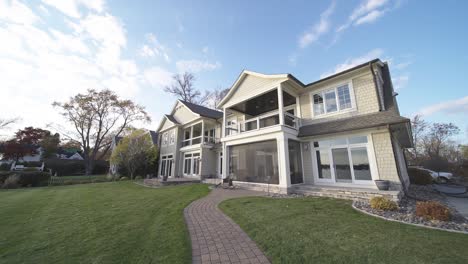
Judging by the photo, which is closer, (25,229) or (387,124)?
(25,229)

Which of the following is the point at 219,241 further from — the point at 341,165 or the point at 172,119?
the point at 172,119

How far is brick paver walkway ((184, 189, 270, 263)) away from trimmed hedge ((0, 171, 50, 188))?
68.6ft

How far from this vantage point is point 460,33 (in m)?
8.49

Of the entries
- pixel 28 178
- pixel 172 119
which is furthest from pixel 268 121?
pixel 28 178

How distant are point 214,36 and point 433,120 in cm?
3715

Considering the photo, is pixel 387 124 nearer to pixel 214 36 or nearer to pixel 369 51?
pixel 369 51

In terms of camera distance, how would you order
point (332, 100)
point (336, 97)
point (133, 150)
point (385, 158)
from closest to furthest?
point (385, 158), point (336, 97), point (332, 100), point (133, 150)

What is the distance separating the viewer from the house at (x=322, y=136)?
8219 millimetres

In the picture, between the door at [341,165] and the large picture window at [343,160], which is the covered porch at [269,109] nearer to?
the large picture window at [343,160]

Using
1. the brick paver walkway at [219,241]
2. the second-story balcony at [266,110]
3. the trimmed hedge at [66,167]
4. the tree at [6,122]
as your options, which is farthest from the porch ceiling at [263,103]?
the trimmed hedge at [66,167]

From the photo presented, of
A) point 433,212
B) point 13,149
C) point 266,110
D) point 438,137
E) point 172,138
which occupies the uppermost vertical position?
point 438,137

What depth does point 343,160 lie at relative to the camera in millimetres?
9219

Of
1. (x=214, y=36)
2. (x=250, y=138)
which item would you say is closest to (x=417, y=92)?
(x=250, y=138)

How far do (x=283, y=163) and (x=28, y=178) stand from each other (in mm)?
23614
